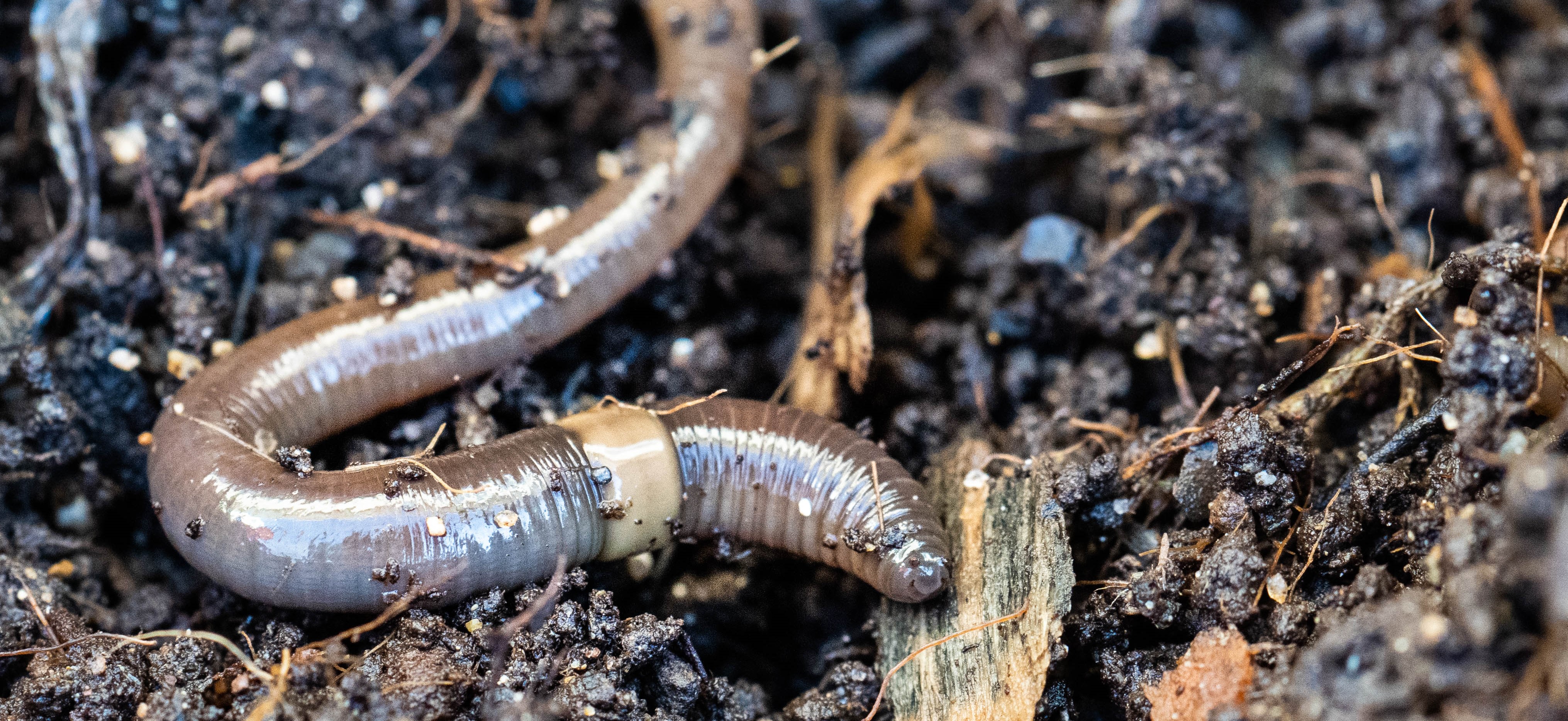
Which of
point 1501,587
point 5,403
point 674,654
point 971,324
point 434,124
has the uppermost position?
point 434,124

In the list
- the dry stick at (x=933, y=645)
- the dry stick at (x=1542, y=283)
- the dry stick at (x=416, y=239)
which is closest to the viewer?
the dry stick at (x=1542, y=283)

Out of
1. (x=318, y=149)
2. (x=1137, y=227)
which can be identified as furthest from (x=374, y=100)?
(x=1137, y=227)

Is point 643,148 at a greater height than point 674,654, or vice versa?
point 643,148

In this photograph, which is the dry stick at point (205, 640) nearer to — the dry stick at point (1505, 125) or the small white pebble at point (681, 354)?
the small white pebble at point (681, 354)

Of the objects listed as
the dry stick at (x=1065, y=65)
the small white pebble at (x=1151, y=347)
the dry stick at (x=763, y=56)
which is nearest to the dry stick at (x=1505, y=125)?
the small white pebble at (x=1151, y=347)

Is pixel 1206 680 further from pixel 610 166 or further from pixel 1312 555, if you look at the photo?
pixel 610 166

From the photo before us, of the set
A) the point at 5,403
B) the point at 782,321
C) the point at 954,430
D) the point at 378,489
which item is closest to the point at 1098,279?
the point at 954,430

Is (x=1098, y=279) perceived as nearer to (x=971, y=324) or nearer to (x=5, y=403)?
(x=971, y=324)
